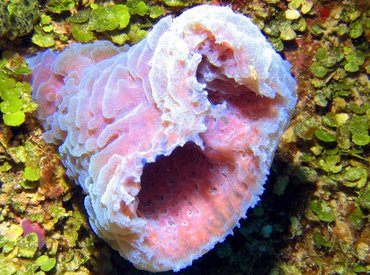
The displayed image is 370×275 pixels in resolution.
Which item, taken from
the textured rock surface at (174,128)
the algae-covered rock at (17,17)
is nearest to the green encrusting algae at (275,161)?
the algae-covered rock at (17,17)

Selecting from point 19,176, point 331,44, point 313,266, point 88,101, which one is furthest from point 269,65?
point 313,266

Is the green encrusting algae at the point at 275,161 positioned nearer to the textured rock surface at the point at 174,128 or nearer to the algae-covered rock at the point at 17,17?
the algae-covered rock at the point at 17,17

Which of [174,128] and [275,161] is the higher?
[174,128]

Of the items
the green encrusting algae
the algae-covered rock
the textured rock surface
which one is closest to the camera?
the textured rock surface

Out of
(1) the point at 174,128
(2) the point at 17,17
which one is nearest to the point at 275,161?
(1) the point at 174,128

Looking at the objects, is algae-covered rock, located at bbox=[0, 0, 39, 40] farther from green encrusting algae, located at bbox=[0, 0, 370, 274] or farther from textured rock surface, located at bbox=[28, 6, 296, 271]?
textured rock surface, located at bbox=[28, 6, 296, 271]

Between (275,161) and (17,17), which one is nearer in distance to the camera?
(17,17)

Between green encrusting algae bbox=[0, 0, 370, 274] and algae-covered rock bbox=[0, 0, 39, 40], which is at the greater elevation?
algae-covered rock bbox=[0, 0, 39, 40]

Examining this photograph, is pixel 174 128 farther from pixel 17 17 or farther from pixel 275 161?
pixel 275 161

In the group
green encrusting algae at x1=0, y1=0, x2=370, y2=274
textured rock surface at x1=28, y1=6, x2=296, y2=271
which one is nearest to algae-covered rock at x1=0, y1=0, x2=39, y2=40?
green encrusting algae at x1=0, y1=0, x2=370, y2=274
